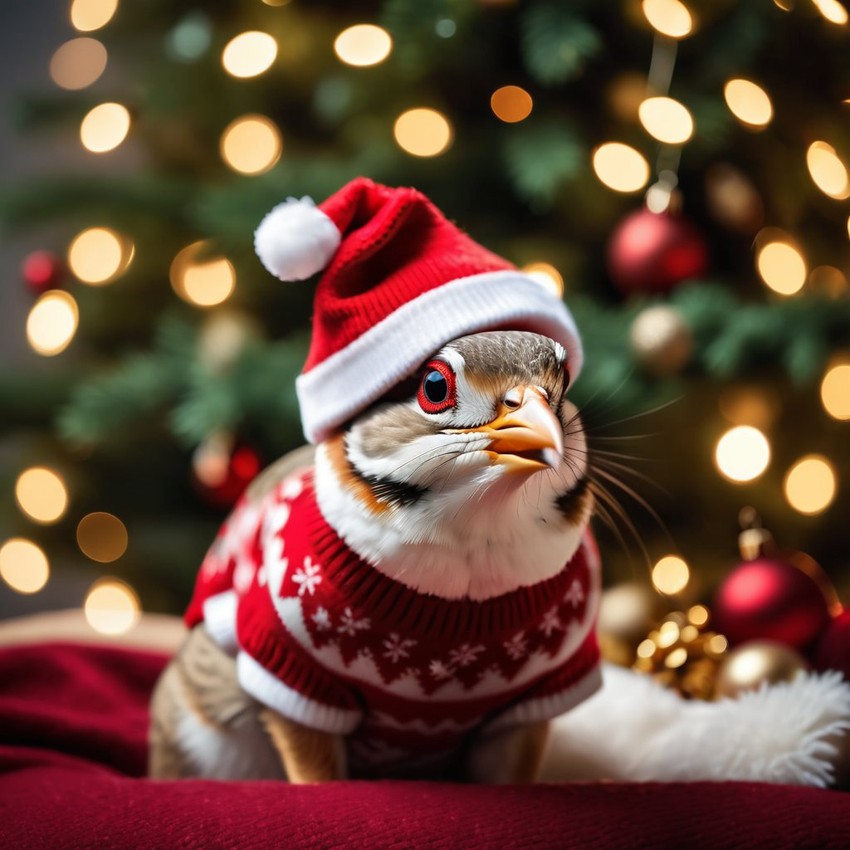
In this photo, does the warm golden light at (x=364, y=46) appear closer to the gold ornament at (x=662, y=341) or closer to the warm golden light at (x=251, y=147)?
the warm golden light at (x=251, y=147)

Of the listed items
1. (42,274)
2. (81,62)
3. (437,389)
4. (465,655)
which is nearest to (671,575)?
(465,655)

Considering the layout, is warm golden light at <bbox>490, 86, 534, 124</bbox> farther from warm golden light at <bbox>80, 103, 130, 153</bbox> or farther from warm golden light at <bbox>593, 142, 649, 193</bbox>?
warm golden light at <bbox>80, 103, 130, 153</bbox>

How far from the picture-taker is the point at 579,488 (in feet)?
2.41

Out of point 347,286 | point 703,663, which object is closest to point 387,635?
point 347,286

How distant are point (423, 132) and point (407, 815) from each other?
1.07m

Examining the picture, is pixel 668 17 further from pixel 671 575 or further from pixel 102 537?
pixel 102 537

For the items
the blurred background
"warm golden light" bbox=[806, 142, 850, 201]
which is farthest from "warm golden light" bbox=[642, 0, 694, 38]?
"warm golden light" bbox=[806, 142, 850, 201]

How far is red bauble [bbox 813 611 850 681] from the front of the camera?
94 centimetres

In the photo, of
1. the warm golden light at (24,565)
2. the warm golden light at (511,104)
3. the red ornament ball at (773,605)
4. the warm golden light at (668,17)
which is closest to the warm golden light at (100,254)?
the warm golden light at (24,565)

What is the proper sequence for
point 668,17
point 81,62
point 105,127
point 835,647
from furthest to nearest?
point 81,62 → point 105,127 → point 668,17 → point 835,647

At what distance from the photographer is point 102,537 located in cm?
183

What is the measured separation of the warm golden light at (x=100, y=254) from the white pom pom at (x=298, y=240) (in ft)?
3.48

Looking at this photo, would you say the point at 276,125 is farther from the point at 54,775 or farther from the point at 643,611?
the point at 54,775

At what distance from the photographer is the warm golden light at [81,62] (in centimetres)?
199
